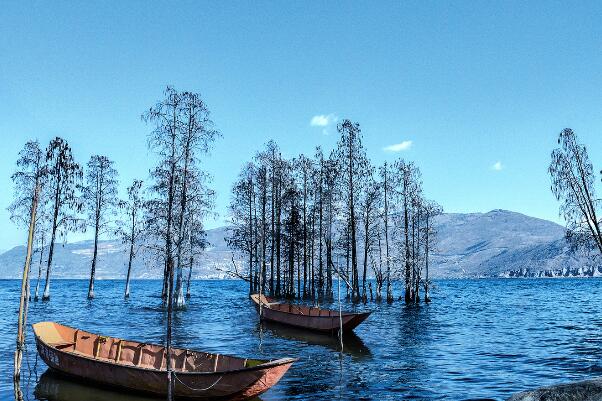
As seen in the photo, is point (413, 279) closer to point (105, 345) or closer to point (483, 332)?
point (483, 332)

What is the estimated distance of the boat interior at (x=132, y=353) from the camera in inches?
576

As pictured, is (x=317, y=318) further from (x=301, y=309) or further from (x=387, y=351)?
(x=387, y=351)

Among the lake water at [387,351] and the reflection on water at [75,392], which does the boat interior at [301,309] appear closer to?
the lake water at [387,351]

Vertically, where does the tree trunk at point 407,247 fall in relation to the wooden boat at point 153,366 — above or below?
above

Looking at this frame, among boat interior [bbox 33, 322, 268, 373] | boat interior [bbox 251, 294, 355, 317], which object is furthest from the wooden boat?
boat interior [bbox 251, 294, 355, 317]

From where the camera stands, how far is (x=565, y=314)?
4194 cm

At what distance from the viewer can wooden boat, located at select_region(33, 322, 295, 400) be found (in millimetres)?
12859

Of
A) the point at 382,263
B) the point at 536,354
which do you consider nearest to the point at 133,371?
the point at 536,354

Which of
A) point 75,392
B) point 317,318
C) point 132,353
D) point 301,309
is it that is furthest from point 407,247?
point 75,392

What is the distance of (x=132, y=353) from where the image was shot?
16.4 meters

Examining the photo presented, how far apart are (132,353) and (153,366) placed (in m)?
1.18

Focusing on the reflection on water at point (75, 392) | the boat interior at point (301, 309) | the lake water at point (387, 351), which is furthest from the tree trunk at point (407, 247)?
the reflection on water at point (75, 392)

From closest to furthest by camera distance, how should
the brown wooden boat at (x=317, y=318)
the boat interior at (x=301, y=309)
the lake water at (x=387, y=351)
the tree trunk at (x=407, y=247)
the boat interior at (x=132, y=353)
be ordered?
the boat interior at (x=132, y=353) → the lake water at (x=387, y=351) → the brown wooden boat at (x=317, y=318) → the boat interior at (x=301, y=309) → the tree trunk at (x=407, y=247)

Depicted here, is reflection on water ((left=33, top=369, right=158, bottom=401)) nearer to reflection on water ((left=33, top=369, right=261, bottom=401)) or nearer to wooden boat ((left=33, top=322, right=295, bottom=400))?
reflection on water ((left=33, top=369, right=261, bottom=401))
